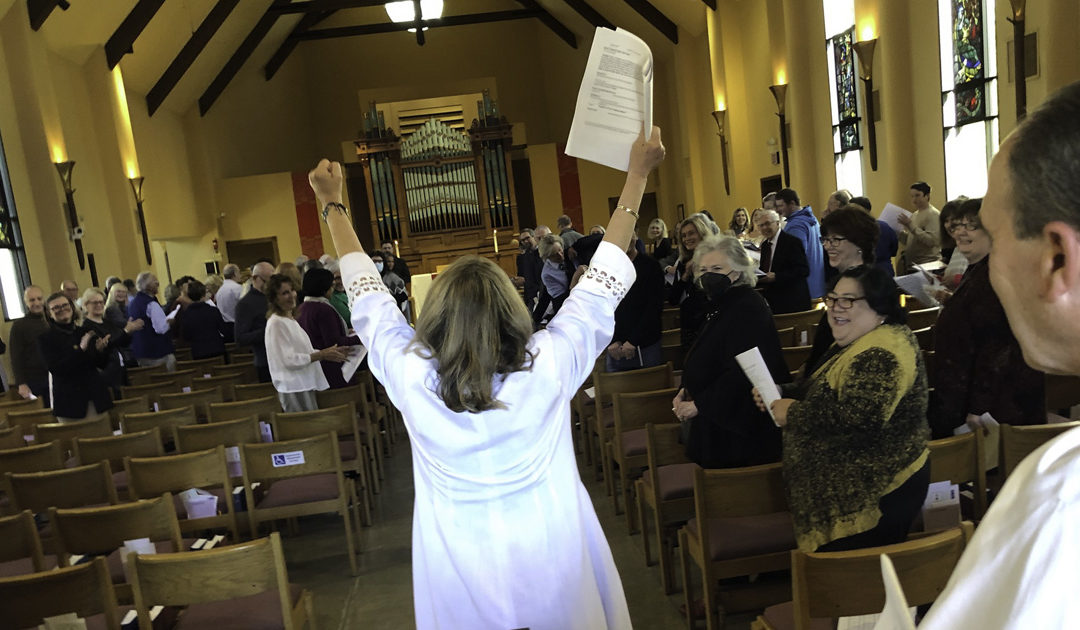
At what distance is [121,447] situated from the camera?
4.01 meters

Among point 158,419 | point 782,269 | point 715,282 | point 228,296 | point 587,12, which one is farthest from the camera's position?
point 587,12

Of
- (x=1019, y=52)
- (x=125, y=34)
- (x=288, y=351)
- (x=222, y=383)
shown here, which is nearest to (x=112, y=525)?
(x=288, y=351)

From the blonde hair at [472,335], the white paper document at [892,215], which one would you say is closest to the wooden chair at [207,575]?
the blonde hair at [472,335]

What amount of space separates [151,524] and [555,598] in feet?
6.01

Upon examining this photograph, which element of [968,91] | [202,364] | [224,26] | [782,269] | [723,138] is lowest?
[202,364]

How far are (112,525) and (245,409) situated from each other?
6.75ft

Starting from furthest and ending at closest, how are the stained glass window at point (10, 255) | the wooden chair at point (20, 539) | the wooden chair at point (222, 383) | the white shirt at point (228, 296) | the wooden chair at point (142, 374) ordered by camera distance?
the stained glass window at point (10, 255)
the white shirt at point (228, 296)
the wooden chair at point (142, 374)
the wooden chair at point (222, 383)
the wooden chair at point (20, 539)

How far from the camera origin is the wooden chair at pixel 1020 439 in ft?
7.97

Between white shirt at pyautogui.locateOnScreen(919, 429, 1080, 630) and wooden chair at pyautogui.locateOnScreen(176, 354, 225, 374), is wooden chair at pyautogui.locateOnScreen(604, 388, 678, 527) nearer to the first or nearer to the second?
white shirt at pyautogui.locateOnScreen(919, 429, 1080, 630)

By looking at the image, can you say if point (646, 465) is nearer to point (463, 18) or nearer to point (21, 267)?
point (21, 267)

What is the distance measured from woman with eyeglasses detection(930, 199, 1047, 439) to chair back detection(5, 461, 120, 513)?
3489 mm

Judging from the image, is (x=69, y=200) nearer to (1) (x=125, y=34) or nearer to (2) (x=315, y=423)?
(1) (x=125, y=34)

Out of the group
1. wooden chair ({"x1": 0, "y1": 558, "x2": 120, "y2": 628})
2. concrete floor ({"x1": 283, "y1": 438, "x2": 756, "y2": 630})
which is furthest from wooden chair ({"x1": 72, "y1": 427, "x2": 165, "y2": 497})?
wooden chair ({"x1": 0, "y1": 558, "x2": 120, "y2": 628})

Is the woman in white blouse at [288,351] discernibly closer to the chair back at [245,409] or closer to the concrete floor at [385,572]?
the chair back at [245,409]
